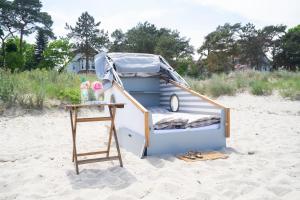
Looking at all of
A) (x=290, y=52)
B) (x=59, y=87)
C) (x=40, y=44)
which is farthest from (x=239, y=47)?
(x=59, y=87)

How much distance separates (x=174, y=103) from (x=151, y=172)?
2.24 meters

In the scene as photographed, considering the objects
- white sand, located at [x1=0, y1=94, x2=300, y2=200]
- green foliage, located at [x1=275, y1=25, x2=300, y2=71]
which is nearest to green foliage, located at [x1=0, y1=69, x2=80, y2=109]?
white sand, located at [x1=0, y1=94, x2=300, y2=200]

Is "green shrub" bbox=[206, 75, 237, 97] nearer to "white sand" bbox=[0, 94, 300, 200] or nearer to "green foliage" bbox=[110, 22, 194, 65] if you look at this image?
"white sand" bbox=[0, 94, 300, 200]

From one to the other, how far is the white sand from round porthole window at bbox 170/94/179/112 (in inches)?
40.5

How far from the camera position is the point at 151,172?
3.04m

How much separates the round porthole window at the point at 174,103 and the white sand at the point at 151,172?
1.03m

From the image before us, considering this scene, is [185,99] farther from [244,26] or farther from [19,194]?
[244,26]

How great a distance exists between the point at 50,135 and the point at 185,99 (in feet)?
7.70

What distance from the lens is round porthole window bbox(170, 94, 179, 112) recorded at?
16.6 ft

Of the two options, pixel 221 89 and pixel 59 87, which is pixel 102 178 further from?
pixel 221 89

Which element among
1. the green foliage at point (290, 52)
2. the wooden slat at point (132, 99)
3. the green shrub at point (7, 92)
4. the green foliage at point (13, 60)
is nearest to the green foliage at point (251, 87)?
the green shrub at point (7, 92)

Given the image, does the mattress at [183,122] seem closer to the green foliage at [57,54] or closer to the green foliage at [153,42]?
the green foliage at [153,42]

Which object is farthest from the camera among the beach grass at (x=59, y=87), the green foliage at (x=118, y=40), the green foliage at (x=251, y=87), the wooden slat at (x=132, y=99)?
the green foliage at (x=118, y=40)

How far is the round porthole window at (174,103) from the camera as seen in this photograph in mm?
5063
